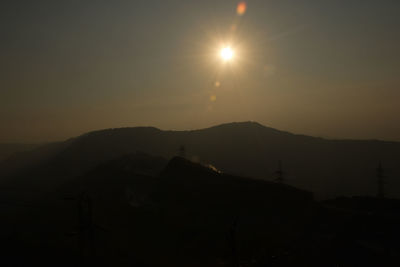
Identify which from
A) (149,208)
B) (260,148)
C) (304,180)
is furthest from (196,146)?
(149,208)

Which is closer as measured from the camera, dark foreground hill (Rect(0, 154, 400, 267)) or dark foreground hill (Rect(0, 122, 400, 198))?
dark foreground hill (Rect(0, 154, 400, 267))

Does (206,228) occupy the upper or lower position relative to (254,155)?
lower

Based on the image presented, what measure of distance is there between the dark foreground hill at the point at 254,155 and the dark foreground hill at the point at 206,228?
6817cm

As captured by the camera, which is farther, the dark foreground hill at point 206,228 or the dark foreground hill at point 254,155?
the dark foreground hill at point 254,155

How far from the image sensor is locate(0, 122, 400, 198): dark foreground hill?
4523 inches

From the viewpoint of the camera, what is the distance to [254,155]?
141000mm

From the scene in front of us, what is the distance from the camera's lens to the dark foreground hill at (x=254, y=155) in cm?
11488

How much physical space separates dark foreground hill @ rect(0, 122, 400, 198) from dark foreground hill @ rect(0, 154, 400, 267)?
6817cm

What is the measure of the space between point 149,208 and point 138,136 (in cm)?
12508

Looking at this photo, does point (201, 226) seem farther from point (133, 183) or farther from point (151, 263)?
point (133, 183)

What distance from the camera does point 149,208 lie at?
123 ft

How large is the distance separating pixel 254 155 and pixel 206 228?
112 metres

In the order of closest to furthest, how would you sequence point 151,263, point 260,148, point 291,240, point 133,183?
point 151,263 < point 291,240 < point 133,183 < point 260,148

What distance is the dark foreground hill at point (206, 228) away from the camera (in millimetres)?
25031
